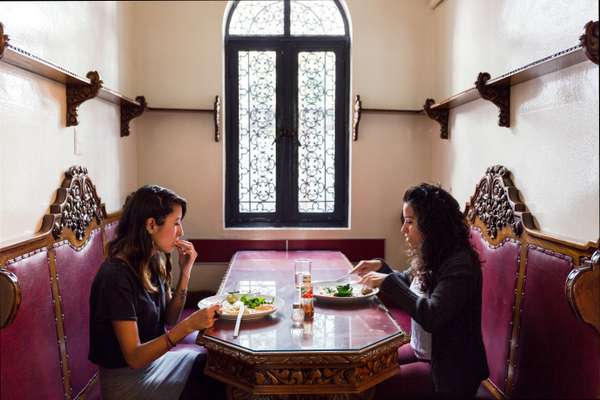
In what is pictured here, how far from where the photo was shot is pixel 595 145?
1666mm

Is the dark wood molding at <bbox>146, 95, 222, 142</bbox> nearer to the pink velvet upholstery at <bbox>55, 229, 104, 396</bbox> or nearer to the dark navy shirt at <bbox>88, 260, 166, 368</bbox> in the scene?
the pink velvet upholstery at <bbox>55, 229, 104, 396</bbox>

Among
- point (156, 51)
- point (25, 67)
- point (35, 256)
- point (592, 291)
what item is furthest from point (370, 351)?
point (156, 51)

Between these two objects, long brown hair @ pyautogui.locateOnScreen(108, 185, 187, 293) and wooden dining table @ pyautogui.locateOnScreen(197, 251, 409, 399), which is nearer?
wooden dining table @ pyautogui.locateOnScreen(197, 251, 409, 399)

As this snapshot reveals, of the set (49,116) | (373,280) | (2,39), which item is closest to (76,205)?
(49,116)

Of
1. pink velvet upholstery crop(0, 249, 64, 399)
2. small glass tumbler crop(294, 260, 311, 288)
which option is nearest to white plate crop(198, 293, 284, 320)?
small glass tumbler crop(294, 260, 311, 288)

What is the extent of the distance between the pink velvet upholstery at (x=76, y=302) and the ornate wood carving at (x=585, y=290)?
1.90 m

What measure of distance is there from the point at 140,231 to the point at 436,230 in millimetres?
1115

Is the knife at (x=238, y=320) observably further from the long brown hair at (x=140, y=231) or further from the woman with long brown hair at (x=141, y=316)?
the long brown hair at (x=140, y=231)

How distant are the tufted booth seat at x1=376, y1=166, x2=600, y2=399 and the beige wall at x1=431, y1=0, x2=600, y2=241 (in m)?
0.09

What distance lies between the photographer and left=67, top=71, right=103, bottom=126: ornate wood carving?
2420mm

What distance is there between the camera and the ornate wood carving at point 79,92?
2420 mm

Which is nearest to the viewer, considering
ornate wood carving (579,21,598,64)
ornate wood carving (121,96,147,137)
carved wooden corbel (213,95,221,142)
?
ornate wood carving (579,21,598,64)

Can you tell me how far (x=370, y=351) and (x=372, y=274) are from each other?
1.62ft

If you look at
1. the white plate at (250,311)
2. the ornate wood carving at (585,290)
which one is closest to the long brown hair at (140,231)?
the white plate at (250,311)
